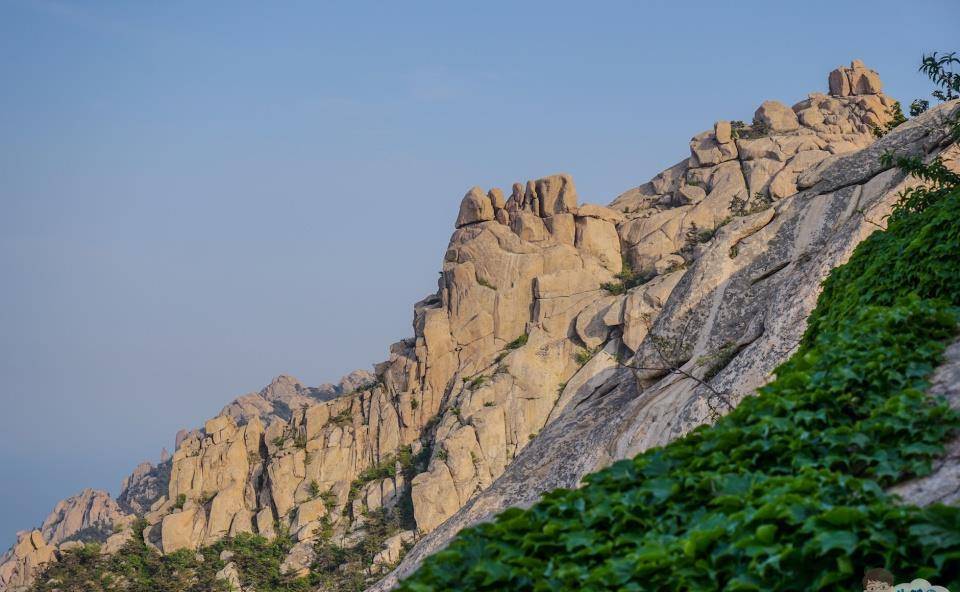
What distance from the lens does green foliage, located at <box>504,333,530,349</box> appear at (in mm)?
71375

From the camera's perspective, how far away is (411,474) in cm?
6969

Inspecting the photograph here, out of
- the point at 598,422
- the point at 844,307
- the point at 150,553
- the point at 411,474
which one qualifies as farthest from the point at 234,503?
the point at 844,307

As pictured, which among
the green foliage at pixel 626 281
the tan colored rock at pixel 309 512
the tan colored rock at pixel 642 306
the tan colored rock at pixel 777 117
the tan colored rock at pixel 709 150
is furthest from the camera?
the tan colored rock at pixel 777 117

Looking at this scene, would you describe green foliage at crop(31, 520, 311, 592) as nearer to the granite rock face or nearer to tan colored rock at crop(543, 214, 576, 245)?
tan colored rock at crop(543, 214, 576, 245)

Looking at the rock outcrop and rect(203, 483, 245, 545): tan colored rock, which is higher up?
the rock outcrop

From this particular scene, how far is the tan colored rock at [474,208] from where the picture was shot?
7775 centimetres

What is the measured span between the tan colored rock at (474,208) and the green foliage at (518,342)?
10828 mm

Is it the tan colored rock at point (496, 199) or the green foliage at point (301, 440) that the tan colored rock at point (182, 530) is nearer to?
the green foliage at point (301, 440)

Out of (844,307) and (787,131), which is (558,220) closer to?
(787,131)

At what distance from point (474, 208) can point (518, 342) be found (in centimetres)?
1185

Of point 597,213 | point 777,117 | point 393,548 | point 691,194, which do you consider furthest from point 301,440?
point 777,117

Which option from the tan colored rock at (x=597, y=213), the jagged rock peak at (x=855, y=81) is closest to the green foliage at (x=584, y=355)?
the tan colored rock at (x=597, y=213)

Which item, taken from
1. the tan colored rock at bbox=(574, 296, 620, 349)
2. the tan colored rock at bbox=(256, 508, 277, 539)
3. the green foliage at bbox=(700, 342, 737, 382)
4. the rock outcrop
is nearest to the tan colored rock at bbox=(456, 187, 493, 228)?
the tan colored rock at bbox=(574, 296, 620, 349)

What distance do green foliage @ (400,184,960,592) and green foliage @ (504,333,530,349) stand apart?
201 feet
